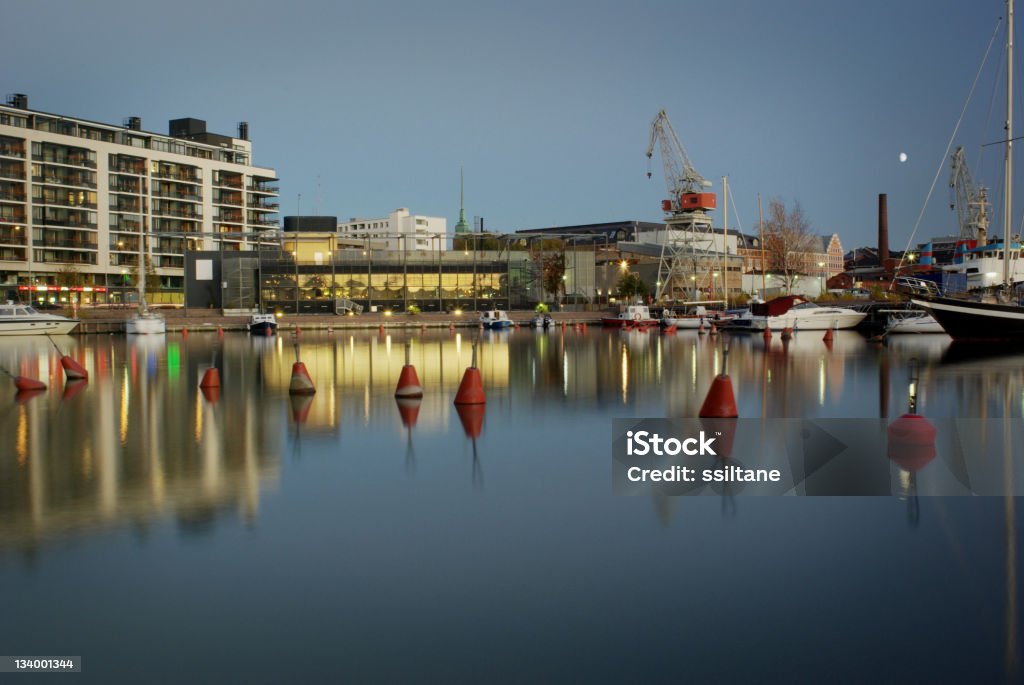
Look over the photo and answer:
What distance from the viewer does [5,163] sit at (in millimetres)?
105938

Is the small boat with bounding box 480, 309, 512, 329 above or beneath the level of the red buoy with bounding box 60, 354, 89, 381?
above

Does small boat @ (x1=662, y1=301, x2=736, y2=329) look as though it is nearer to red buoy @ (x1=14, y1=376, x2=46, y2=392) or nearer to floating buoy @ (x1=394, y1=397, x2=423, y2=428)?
floating buoy @ (x1=394, y1=397, x2=423, y2=428)

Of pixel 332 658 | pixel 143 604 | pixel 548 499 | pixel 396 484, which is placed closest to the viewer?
pixel 332 658

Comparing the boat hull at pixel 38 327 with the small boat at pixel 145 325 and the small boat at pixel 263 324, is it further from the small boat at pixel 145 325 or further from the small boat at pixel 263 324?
the small boat at pixel 263 324

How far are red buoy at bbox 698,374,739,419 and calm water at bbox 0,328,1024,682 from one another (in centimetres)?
223

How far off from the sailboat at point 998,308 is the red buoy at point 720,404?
3355 centimetres

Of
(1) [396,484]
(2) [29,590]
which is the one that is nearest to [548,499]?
(1) [396,484]

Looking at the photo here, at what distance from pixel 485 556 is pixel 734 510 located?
3.39 m

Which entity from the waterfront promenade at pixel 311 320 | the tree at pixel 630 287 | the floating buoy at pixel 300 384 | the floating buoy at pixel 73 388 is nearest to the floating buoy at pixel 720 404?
the floating buoy at pixel 300 384

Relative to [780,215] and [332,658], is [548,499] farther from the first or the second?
[780,215]

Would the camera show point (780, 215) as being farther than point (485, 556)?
Yes

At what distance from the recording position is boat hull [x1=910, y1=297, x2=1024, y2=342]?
4709cm

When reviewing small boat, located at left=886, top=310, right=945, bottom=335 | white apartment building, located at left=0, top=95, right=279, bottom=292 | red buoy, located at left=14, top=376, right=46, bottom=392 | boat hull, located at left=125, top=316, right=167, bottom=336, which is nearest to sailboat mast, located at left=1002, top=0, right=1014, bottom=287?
small boat, located at left=886, top=310, right=945, bottom=335

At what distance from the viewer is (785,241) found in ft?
360
